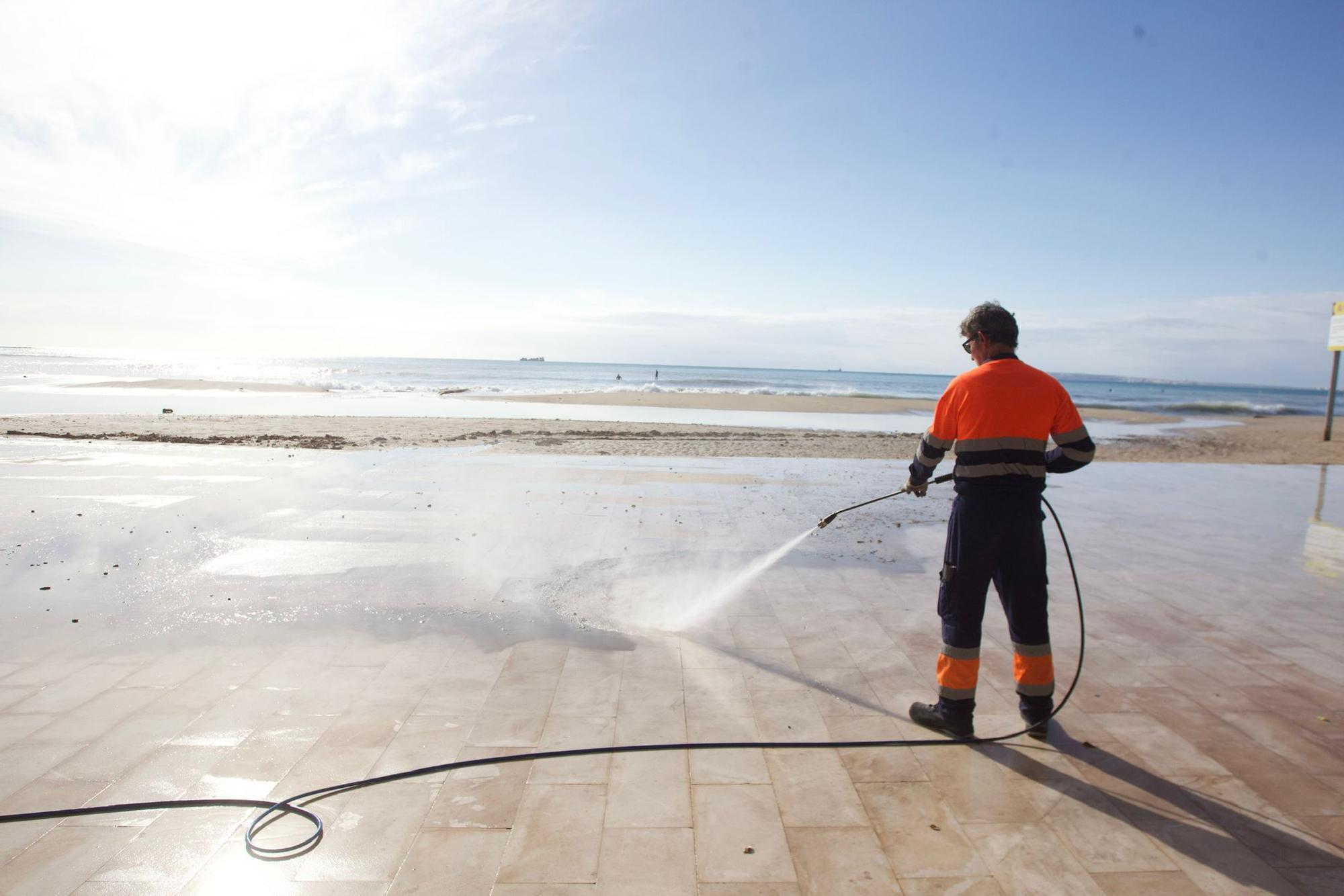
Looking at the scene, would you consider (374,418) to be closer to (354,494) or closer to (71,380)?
(354,494)

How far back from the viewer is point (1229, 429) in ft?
90.8

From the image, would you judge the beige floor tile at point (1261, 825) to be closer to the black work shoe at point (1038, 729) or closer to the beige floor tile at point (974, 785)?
the black work shoe at point (1038, 729)

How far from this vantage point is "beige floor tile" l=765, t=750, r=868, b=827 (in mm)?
2936

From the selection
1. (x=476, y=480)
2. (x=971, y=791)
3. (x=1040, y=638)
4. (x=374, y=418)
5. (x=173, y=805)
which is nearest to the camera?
(x=173, y=805)

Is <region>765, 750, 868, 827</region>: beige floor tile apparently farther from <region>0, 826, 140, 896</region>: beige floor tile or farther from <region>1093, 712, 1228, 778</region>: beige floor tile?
<region>0, 826, 140, 896</region>: beige floor tile

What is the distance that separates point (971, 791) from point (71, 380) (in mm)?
51766

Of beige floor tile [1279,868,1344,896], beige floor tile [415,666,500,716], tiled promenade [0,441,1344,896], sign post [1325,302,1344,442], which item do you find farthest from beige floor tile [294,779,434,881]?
sign post [1325,302,1344,442]

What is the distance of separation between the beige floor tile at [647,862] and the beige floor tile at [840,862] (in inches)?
15.6

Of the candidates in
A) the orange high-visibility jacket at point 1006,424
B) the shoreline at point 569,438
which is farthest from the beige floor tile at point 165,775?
the shoreline at point 569,438

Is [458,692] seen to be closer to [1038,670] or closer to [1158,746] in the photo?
[1038,670]

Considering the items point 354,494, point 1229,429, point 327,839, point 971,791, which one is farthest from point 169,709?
point 1229,429

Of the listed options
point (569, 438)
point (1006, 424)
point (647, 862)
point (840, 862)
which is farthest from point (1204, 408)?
point (647, 862)

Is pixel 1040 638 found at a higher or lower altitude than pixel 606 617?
higher

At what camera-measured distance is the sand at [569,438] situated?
52.5ft
